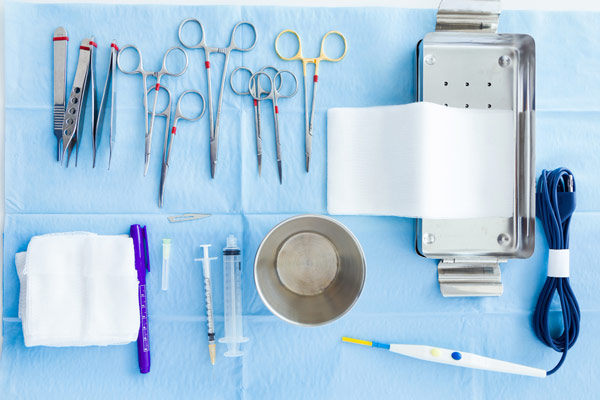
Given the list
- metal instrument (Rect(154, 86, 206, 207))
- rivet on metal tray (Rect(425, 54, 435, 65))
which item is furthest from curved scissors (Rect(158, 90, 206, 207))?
rivet on metal tray (Rect(425, 54, 435, 65))

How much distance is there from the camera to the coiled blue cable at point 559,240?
3.10 feet

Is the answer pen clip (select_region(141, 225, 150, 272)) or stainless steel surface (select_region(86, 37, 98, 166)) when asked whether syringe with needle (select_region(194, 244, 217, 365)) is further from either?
stainless steel surface (select_region(86, 37, 98, 166))

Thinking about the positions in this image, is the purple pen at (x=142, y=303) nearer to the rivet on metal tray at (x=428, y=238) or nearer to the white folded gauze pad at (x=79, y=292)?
the white folded gauze pad at (x=79, y=292)

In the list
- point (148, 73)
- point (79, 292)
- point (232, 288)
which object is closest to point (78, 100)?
point (148, 73)

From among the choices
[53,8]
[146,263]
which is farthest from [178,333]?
[53,8]

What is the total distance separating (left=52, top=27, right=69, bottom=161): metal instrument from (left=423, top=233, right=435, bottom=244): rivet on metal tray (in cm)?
75

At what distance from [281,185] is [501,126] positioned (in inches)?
17.9

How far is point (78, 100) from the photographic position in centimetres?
95

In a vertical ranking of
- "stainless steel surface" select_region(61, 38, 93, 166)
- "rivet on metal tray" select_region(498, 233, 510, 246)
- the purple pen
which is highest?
"stainless steel surface" select_region(61, 38, 93, 166)

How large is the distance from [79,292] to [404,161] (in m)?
0.68

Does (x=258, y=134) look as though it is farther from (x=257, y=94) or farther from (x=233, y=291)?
(x=233, y=291)

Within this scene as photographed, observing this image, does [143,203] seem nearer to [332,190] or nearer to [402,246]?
[332,190]

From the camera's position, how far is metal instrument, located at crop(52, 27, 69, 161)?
37.7 inches

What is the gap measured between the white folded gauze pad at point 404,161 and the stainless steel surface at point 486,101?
0.8 inches
